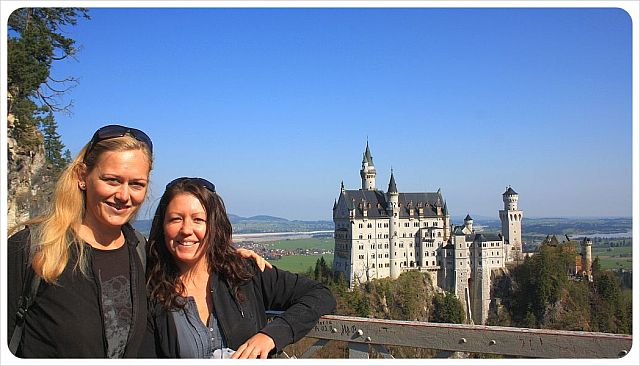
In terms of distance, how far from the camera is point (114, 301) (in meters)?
2.06

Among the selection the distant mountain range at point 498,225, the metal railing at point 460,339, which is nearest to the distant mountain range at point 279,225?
the distant mountain range at point 498,225

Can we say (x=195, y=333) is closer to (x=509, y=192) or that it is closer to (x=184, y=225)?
(x=184, y=225)

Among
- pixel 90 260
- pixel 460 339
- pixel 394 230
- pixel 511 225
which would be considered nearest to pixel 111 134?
pixel 90 260

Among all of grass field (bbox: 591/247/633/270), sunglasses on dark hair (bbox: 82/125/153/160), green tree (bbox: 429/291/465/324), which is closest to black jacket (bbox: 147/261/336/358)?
sunglasses on dark hair (bbox: 82/125/153/160)

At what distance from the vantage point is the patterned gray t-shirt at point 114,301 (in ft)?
6.73

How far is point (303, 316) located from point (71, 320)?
877 mm

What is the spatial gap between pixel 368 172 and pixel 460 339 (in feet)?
190

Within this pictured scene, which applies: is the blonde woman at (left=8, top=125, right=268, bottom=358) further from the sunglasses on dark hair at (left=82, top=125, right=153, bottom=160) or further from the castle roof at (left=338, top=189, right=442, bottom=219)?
the castle roof at (left=338, top=189, right=442, bottom=219)

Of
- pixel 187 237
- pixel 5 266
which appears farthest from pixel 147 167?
pixel 5 266

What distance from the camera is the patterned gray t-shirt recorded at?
2.05m

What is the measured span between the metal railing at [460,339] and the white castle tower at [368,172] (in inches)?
2214

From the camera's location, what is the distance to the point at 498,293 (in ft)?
159

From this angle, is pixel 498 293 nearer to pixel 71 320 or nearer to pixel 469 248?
pixel 469 248

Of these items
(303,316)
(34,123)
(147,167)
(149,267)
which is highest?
(34,123)
